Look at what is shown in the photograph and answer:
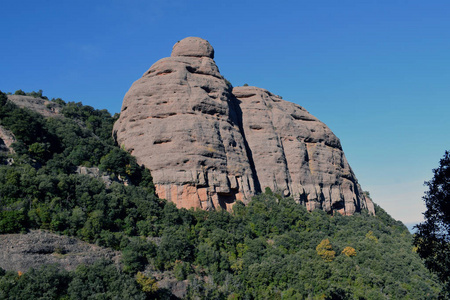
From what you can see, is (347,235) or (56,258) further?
(347,235)

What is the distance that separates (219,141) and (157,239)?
17712 millimetres

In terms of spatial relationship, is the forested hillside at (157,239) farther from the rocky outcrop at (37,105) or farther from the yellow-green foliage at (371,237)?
the rocky outcrop at (37,105)

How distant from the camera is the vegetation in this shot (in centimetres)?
1769

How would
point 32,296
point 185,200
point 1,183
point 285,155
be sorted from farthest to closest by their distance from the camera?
point 285,155, point 185,200, point 1,183, point 32,296

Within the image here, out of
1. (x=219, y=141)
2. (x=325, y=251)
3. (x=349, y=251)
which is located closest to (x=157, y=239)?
(x=219, y=141)

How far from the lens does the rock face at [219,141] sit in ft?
179

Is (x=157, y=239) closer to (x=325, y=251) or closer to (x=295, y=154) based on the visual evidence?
(x=325, y=251)

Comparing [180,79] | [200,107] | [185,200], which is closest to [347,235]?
[185,200]

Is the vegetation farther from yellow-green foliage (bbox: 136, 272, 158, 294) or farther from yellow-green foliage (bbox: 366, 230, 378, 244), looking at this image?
yellow-green foliage (bbox: 366, 230, 378, 244)

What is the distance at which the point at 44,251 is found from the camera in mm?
36219

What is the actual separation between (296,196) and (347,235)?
911 cm

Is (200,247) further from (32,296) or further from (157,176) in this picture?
(32,296)

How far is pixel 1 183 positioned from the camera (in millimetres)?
39781

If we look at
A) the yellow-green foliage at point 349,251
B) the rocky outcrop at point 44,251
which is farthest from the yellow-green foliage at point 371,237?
the rocky outcrop at point 44,251
